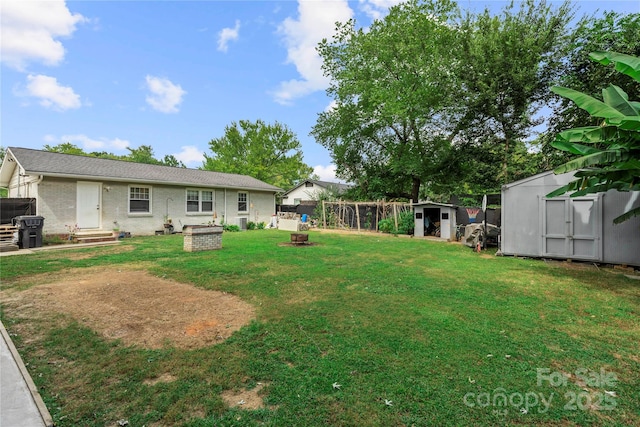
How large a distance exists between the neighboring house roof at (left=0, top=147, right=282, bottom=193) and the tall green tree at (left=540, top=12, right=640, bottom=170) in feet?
55.1

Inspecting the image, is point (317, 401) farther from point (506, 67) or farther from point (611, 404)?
point (506, 67)

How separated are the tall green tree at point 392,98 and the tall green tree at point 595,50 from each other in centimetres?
566

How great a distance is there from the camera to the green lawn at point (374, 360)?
221 centimetres

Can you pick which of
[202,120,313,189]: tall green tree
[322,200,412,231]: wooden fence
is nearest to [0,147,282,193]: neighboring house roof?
[322,200,412,231]: wooden fence

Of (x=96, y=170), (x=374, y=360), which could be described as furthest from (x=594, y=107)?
(x=96, y=170)

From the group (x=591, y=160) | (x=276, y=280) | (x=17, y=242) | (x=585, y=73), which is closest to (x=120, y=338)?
(x=276, y=280)

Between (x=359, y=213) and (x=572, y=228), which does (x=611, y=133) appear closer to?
(x=572, y=228)

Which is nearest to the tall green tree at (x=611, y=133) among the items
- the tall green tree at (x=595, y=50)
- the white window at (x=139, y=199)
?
the tall green tree at (x=595, y=50)

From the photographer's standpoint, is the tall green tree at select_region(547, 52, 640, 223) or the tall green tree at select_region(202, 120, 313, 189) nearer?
the tall green tree at select_region(547, 52, 640, 223)

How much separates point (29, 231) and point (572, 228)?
57.2 ft

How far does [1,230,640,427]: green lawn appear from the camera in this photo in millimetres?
2215

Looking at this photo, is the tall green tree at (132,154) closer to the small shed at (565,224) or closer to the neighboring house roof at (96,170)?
the neighboring house roof at (96,170)

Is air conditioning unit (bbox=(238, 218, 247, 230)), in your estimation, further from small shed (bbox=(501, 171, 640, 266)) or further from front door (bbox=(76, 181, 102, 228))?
small shed (bbox=(501, 171, 640, 266))

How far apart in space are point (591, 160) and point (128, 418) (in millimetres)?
8008
